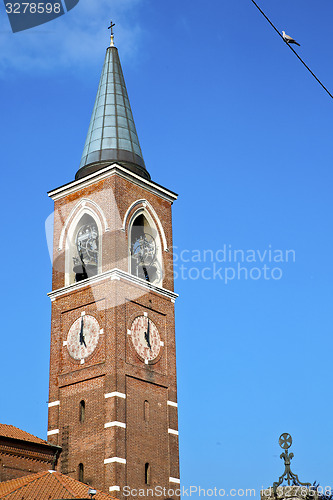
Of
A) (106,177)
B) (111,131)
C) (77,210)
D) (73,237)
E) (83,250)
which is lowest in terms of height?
(83,250)

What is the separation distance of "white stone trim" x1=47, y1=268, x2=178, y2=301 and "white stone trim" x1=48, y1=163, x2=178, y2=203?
411 centimetres

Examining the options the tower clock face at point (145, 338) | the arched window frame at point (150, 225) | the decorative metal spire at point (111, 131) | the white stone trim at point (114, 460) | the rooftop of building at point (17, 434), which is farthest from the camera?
the decorative metal spire at point (111, 131)

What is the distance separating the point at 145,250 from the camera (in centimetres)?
3106

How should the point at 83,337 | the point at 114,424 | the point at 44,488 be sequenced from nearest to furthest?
the point at 44,488
the point at 114,424
the point at 83,337

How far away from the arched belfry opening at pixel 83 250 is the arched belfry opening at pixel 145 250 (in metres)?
1.42

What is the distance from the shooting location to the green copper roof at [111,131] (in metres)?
32.2

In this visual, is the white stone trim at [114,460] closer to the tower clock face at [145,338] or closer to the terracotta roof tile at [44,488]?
the terracotta roof tile at [44,488]

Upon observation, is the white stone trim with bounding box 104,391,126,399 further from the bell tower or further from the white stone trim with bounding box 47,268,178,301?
the white stone trim with bounding box 47,268,178,301

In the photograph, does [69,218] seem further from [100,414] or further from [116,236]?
[100,414]

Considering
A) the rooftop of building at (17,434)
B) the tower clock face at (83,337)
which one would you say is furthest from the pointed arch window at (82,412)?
the tower clock face at (83,337)

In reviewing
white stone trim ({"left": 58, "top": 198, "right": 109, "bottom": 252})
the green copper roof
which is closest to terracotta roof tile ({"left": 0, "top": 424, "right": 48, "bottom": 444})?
white stone trim ({"left": 58, "top": 198, "right": 109, "bottom": 252})

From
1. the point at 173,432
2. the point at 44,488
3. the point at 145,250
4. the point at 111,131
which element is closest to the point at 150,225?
the point at 145,250

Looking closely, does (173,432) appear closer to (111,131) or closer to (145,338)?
(145,338)

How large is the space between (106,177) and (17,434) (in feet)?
33.9
